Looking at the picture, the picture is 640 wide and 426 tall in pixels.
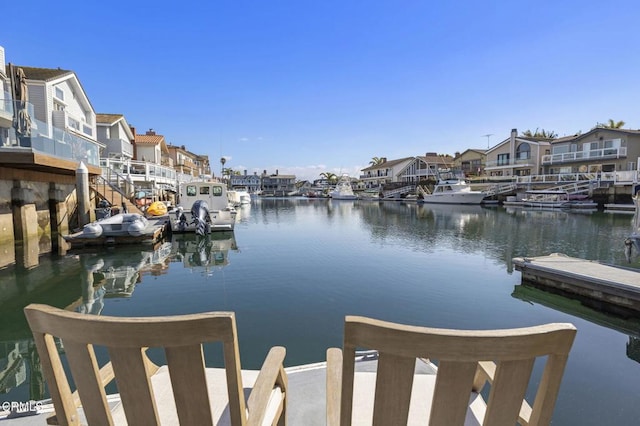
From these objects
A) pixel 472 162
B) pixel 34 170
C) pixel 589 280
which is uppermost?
pixel 472 162

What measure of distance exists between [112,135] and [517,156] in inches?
1853

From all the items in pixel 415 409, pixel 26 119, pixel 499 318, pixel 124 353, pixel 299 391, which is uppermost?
pixel 26 119

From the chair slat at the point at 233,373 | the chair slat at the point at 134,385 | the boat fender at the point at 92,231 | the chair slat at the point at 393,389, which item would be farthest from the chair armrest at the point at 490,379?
the boat fender at the point at 92,231

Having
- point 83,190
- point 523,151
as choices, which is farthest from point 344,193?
point 83,190

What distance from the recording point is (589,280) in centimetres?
679

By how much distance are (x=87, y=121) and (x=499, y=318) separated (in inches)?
1137

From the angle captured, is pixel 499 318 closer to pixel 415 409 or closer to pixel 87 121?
pixel 415 409

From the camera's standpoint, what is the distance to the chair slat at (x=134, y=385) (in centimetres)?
121

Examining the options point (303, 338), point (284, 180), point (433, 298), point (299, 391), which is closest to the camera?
point (299, 391)

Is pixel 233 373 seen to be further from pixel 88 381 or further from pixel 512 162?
pixel 512 162

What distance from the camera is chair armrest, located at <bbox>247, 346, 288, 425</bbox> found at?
1.49 meters

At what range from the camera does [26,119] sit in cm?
1011

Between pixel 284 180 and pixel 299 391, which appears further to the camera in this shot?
pixel 284 180

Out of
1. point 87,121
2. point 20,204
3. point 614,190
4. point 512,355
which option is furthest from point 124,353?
point 614,190
